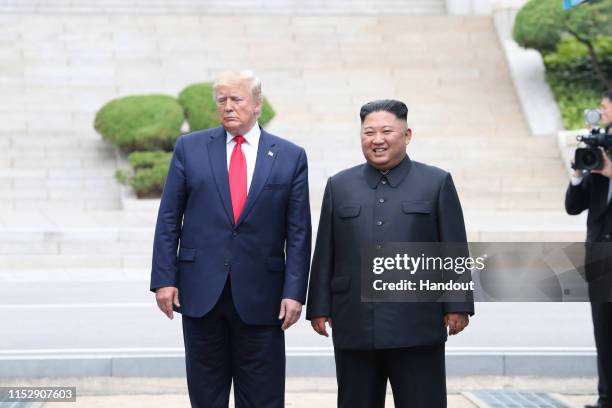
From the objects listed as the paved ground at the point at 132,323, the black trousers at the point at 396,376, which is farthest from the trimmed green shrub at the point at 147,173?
the black trousers at the point at 396,376

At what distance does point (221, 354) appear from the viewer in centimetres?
534

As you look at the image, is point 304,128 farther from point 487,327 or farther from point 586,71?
point 487,327

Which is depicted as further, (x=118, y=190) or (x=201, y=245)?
(x=118, y=190)

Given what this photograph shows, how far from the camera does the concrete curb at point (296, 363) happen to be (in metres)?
7.46

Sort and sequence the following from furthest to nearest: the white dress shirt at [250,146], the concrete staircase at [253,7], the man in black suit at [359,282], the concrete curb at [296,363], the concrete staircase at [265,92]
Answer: the concrete staircase at [253,7] < the concrete staircase at [265,92] < the concrete curb at [296,363] < the white dress shirt at [250,146] < the man in black suit at [359,282]

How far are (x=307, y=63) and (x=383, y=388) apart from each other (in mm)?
18618

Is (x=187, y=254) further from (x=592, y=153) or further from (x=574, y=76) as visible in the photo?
(x=574, y=76)

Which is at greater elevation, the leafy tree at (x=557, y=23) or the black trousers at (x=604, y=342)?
the leafy tree at (x=557, y=23)

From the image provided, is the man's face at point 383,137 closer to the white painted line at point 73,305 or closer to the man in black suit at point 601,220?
the man in black suit at point 601,220

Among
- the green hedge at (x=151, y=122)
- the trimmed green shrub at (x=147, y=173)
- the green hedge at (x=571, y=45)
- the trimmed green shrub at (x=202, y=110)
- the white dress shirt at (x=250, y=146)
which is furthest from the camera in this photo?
the green hedge at (x=571, y=45)

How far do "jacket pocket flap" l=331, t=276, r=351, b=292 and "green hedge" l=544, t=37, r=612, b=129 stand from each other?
1620 cm

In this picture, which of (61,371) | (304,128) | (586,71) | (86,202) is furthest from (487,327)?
(586,71)

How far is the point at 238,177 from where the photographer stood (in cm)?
537

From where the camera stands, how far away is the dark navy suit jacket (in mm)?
5258
